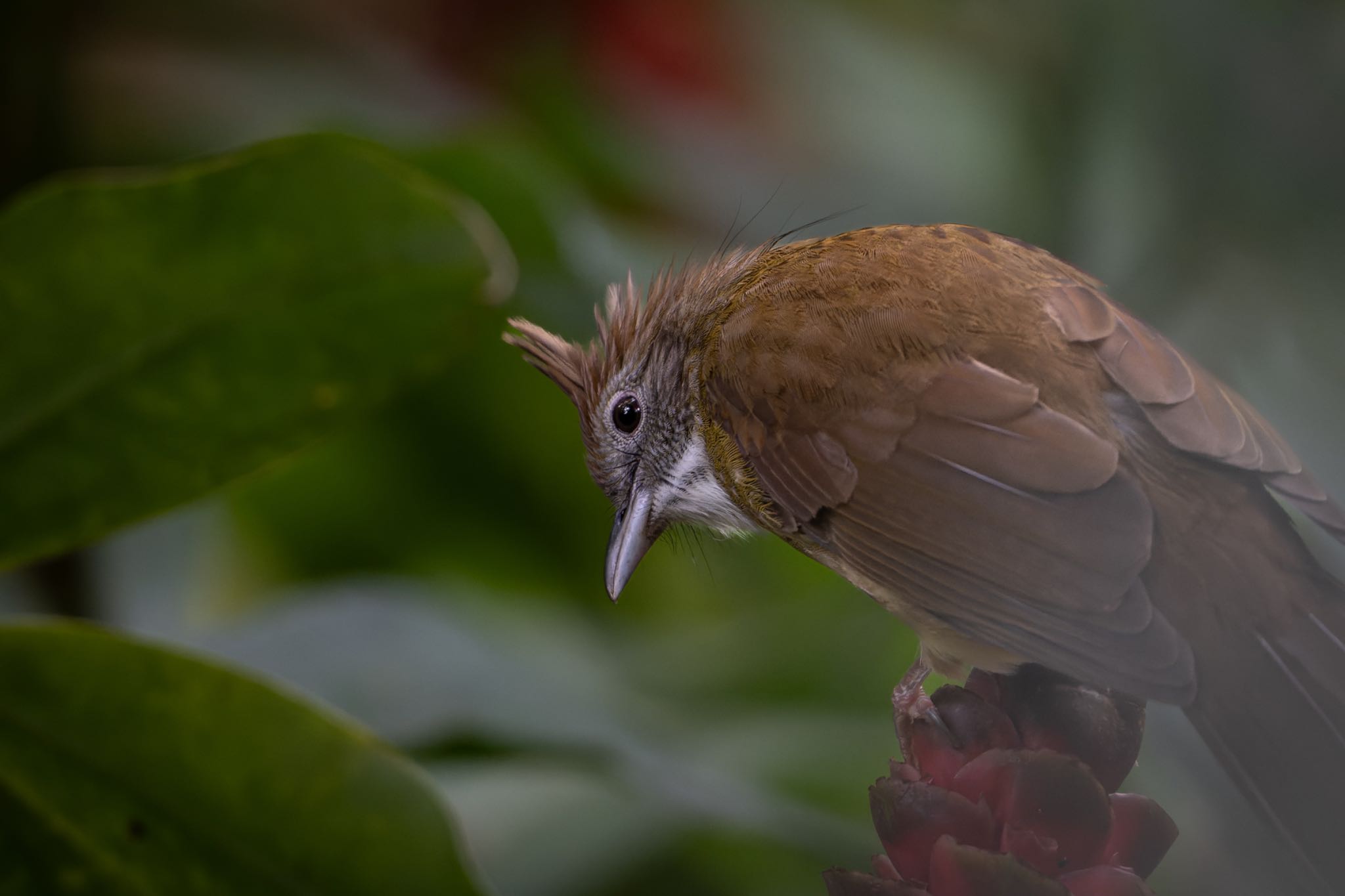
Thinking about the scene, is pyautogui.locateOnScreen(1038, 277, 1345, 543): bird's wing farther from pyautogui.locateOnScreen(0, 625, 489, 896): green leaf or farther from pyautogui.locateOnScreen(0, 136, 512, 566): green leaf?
pyautogui.locateOnScreen(0, 625, 489, 896): green leaf

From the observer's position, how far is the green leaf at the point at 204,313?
Answer: 1.17 m

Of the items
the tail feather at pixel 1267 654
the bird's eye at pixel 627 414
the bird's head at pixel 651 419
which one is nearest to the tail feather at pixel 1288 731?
the tail feather at pixel 1267 654

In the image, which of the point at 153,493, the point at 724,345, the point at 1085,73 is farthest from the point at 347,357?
the point at 1085,73

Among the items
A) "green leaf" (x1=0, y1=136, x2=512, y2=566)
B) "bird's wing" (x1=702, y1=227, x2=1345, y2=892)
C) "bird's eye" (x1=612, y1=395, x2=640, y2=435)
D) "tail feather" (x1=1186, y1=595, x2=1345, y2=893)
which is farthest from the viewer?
"bird's eye" (x1=612, y1=395, x2=640, y2=435)

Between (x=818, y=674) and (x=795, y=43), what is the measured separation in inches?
60.1

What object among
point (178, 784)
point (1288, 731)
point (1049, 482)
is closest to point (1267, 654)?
point (1288, 731)

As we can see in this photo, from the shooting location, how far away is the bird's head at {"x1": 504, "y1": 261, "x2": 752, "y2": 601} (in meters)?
1.36

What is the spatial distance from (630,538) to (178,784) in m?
0.49

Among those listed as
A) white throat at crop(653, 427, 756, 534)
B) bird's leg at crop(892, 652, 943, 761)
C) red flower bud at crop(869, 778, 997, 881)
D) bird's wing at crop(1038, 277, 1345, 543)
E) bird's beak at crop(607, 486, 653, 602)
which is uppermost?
bird's wing at crop(1038, 277, 1345, 543)

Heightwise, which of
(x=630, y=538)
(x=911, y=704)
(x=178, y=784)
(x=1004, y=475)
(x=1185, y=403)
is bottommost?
(x=178, y=784)

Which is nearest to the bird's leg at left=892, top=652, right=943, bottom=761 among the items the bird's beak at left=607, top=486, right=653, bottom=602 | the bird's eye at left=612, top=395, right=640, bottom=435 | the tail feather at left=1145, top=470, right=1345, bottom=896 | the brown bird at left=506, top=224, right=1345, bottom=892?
the brown bird at left=506, top=224, right=1345, bottom=892

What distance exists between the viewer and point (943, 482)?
112 centimetres

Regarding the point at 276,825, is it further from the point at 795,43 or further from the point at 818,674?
the point at 795,43

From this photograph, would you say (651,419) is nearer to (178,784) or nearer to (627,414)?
(627,414)
